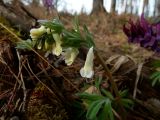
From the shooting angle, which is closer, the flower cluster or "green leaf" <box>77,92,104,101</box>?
the flower cluster

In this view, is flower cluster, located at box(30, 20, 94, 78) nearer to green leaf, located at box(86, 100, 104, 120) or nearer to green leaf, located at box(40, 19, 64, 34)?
green leaf, located at box(40, 19, 64, 34)

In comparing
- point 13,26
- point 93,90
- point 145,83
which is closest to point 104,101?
point 93,90

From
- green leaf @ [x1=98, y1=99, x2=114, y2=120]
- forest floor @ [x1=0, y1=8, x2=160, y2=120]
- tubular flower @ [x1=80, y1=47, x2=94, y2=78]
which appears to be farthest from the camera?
forest floor @ [x1=0, y1=8, x2=160, y2=120]

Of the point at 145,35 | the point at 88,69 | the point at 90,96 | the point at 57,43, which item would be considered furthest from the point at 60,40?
the point at 145,35

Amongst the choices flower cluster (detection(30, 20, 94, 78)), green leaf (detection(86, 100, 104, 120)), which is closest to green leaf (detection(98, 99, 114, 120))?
green leaf (detection(86, 100, 104, 120))

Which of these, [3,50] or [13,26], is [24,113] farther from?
[13,26]

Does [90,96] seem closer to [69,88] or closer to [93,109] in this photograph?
[93,109]

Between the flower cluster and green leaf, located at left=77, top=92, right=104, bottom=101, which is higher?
the flower cluster
